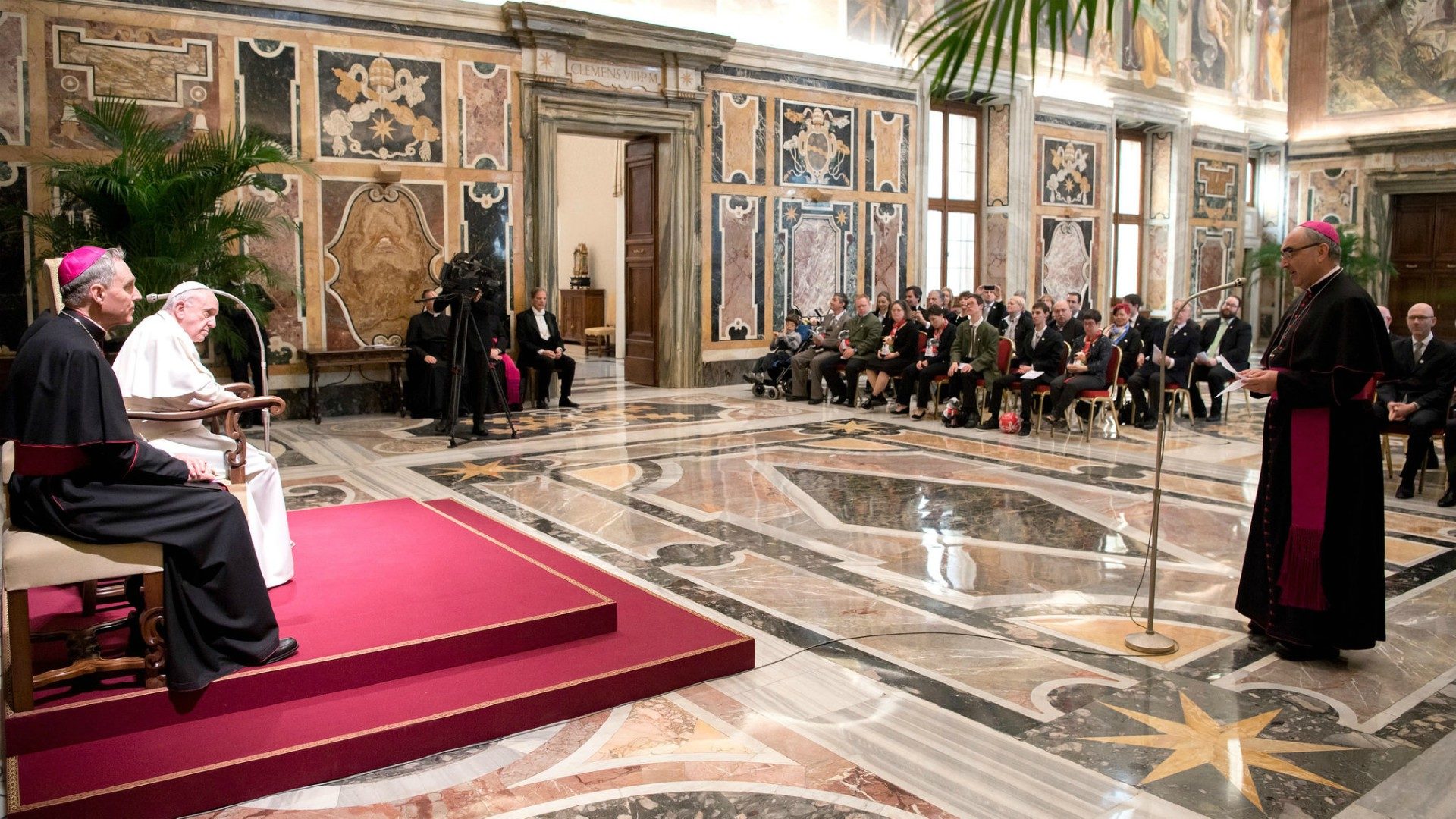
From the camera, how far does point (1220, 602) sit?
16.0 ft

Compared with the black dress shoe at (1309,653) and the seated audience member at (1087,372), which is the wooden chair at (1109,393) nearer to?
the seated audience member at (1087,372)

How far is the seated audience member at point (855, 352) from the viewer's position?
11.5 m

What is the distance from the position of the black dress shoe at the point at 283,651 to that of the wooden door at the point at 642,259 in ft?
31.5

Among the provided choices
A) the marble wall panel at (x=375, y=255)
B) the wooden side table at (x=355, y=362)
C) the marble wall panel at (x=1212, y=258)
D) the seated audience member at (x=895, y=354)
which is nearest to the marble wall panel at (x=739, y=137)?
the seated audience member at (x=895, y=354)

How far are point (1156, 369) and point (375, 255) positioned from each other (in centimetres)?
764

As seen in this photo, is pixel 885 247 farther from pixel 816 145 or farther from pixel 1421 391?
pixel 1421 391

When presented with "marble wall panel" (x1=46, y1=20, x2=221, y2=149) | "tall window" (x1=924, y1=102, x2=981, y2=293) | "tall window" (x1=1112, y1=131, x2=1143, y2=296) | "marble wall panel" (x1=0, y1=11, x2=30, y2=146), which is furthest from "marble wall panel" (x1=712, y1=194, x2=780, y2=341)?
"tall window" (x1=1112, y1=131, x2=1143, y2=296)

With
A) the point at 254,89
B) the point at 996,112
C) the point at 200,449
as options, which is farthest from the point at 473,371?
the point at 996,112

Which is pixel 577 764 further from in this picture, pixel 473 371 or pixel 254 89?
pixel 254 89

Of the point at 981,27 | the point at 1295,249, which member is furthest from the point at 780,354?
the point at 981,27

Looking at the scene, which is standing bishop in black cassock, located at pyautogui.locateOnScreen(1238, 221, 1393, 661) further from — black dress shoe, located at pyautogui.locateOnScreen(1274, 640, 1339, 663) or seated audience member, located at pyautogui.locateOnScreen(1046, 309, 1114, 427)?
seated audience member, located at pyautogui.locateOnScreen(1046, 309, 1114, 427)

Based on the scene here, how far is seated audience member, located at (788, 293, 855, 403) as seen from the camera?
11.9m

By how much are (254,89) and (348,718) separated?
826 cm

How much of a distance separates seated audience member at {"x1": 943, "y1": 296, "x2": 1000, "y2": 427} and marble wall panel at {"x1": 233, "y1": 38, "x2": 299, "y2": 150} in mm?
6473
